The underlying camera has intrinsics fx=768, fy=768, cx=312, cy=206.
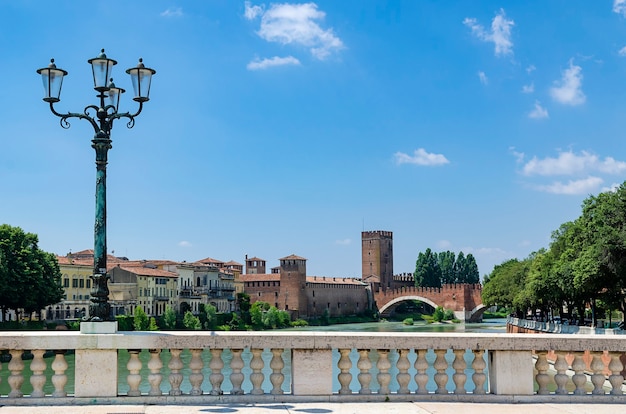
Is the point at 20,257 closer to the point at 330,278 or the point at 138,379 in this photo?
the point at 138,379

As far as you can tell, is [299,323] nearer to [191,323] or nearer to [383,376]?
[191,323]

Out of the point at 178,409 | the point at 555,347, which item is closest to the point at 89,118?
the point at 178,409

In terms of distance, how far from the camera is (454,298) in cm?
12812

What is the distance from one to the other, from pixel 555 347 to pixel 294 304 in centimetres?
11287

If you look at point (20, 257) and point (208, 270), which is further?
point (208, 270)

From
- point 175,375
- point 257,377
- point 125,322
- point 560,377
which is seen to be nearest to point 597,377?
point 560,377

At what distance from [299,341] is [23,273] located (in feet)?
163

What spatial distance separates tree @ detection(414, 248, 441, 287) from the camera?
142m

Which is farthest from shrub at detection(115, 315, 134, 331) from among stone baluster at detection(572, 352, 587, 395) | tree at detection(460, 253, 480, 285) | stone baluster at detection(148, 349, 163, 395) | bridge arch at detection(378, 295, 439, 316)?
tree at detection(460, 253, 480, 285)

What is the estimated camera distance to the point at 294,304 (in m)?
121

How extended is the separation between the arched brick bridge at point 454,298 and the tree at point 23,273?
82005 mm

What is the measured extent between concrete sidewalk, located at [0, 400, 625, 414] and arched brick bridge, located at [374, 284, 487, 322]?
394ft

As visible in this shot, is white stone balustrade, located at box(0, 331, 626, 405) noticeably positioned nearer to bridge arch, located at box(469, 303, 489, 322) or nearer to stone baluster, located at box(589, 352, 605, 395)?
stone baluster, located at box(589, 352, 605, 395)

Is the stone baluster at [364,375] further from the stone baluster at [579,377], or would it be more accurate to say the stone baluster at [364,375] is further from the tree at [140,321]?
the tree at [140,321]
